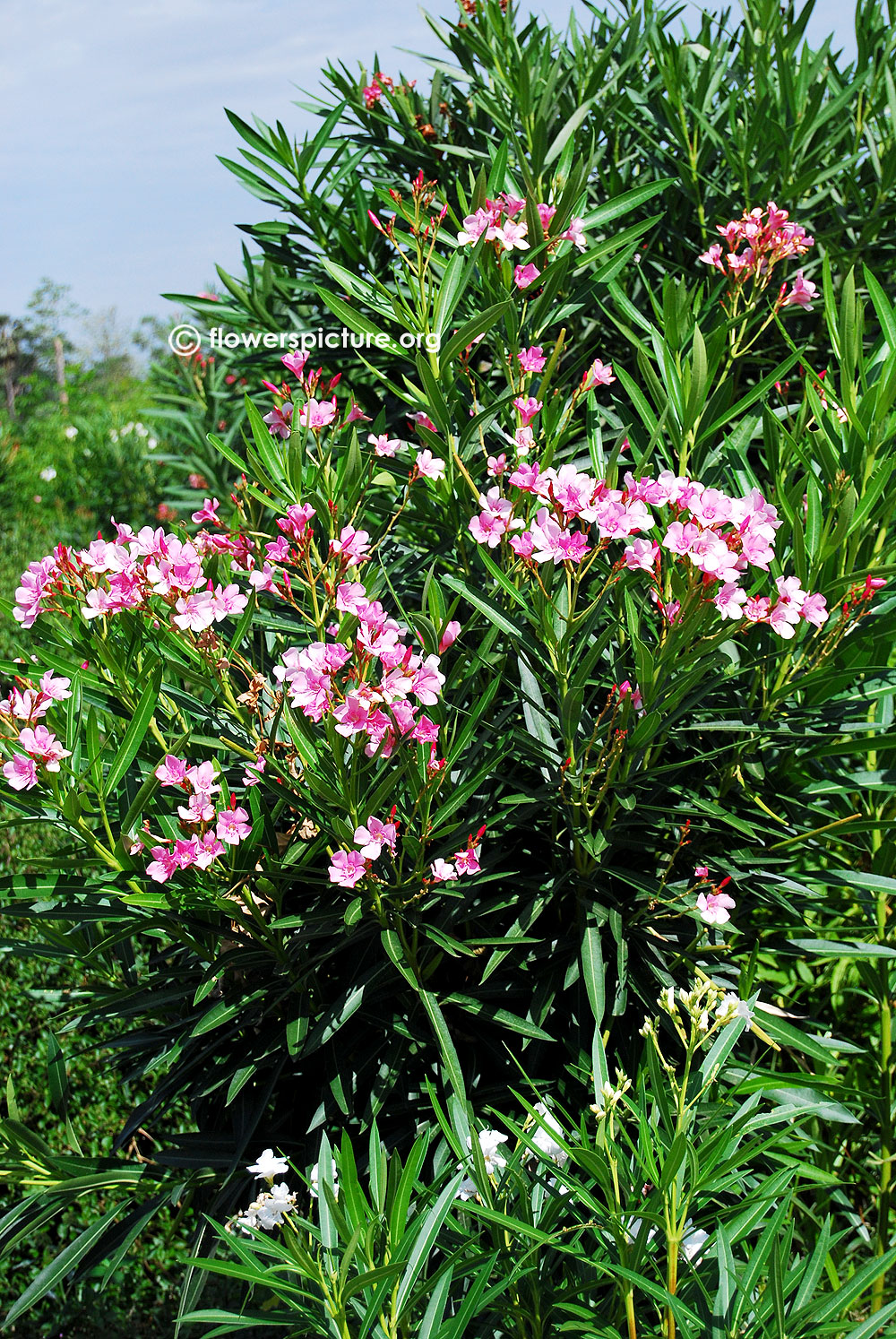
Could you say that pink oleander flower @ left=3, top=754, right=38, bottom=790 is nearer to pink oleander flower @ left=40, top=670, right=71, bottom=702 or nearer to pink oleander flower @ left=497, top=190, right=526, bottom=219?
pink oleander flower @ left=40, top=670, right=71, bottom=702

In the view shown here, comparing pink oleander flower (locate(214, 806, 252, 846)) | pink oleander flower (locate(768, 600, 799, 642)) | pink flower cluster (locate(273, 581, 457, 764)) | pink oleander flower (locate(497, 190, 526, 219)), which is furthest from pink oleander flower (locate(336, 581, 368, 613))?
pink oleander flower (locate(497, 190, 526, 219))

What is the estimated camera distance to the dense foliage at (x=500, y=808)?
119cm

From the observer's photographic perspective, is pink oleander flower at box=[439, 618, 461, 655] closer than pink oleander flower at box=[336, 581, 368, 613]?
No

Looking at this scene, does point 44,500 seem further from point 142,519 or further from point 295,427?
point 295,427

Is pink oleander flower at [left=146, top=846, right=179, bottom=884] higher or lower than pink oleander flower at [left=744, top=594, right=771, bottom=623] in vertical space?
lower

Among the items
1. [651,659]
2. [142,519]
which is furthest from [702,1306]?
[142,519]

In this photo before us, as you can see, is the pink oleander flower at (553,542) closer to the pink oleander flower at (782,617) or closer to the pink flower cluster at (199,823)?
the pink oleander flower at (782,617)

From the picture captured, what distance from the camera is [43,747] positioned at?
1383 millimetres

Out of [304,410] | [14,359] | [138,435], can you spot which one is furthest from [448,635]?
[14,359]

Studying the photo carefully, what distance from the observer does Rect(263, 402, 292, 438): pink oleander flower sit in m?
1.84

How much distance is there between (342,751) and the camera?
4.30ft

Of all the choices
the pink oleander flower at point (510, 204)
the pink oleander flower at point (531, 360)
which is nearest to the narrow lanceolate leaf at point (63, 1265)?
the pink oleander flower at point (531, 360)

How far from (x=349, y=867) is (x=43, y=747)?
1.53 ft

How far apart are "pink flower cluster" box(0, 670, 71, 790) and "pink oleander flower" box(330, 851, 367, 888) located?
42cm
